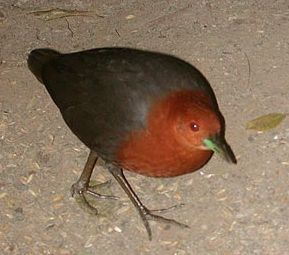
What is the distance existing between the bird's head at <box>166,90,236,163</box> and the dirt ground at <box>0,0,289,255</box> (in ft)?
1.51

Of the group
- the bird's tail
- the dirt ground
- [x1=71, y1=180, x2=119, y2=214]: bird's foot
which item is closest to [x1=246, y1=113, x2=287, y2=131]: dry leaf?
the dirt ground

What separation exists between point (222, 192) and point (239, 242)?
296mm

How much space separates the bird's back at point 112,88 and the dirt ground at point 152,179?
1.33 ft

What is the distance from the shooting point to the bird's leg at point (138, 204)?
3.73 meters

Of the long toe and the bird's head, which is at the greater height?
the bird's head

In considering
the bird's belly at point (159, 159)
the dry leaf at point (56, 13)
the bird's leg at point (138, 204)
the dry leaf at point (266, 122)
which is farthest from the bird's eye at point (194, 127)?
the dry leaf at point (56, 13)

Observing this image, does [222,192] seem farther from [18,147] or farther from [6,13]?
[6,13]

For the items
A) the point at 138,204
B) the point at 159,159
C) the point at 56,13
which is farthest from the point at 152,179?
the point at 56,13

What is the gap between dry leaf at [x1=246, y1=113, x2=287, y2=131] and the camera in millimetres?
4105

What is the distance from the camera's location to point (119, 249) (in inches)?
145

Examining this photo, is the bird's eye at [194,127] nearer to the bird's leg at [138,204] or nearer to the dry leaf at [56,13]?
the bird's leg at [138,204]

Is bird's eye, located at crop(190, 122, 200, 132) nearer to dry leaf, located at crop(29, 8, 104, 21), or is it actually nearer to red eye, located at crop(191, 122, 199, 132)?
red eye, located at crop(191, 122, 199, 132)

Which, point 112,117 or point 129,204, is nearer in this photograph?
point 112,117

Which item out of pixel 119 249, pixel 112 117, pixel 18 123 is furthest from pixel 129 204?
pixel 18 123
